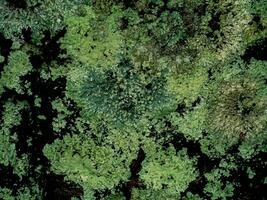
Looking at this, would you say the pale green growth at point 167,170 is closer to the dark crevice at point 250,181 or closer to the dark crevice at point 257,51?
the dark crevice at point 250,181

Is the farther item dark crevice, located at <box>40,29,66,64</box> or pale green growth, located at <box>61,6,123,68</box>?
dark crevice, located at <box>40,29,66,64</box>

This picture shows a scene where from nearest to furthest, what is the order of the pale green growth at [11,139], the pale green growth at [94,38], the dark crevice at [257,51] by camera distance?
the pale green growth at [94,38] → the dark crevice at [257,51] → the pale green growth at [11,139]

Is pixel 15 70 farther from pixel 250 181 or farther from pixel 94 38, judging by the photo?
pixel 250 181

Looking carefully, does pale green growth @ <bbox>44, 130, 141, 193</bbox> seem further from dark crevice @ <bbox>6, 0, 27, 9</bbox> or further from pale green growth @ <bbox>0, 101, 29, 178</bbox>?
dark crevice @ <bbox>6, 0, 27, 9</bbox>

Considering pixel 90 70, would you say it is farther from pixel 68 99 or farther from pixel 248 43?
pixel 248 43

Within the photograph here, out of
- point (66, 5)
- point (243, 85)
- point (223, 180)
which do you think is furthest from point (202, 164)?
point (66, 5)

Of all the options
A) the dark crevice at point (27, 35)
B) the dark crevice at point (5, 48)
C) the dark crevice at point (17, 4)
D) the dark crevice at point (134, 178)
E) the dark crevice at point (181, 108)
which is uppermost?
the dark crevice at point (17, 4)

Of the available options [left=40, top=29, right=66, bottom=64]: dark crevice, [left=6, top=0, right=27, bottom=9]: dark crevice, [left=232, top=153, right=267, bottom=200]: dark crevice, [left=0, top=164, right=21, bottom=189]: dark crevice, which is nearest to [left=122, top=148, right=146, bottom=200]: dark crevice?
[left=232, top=153, right=267, bottom=200]: dark crevice

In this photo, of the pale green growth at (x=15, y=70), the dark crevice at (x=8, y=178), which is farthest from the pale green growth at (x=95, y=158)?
the pale green growth at (x=15, y=70)

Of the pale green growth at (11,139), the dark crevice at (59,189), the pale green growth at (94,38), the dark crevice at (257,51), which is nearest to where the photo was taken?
the pale green growth at (94,38)
